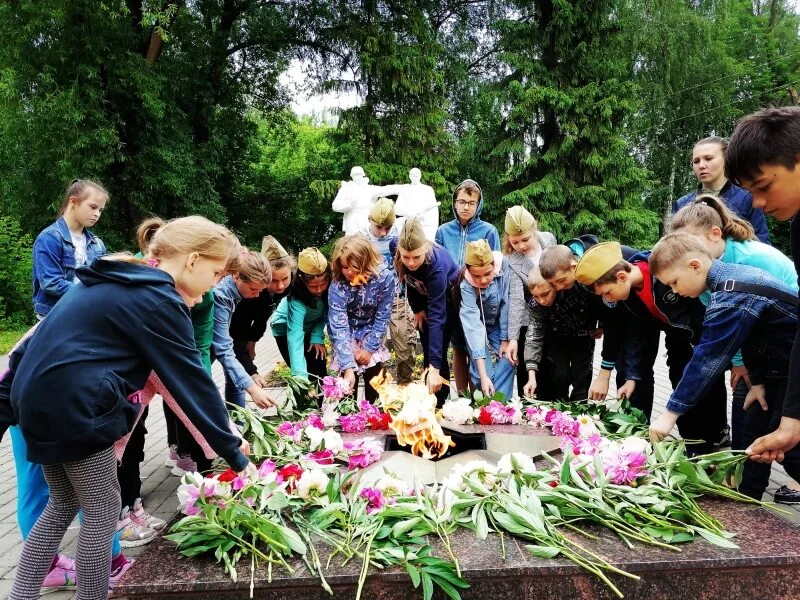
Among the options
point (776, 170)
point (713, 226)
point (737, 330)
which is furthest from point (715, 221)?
point (776, 170)

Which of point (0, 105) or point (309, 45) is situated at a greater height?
point (309, 45)

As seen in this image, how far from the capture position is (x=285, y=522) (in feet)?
6.68

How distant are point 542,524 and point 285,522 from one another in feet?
2.80

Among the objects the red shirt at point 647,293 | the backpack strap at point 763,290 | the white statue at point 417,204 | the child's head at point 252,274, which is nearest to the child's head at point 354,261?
the child's head at point 252,274

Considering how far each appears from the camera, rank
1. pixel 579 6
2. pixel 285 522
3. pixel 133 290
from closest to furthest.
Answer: pixel 133 290, pixel 285 522, pixel 579 6

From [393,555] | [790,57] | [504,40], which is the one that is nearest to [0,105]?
[504,40]

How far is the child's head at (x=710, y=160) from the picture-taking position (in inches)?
151

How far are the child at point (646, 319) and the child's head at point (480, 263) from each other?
2.59 feet

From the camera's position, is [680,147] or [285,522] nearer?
[285,522]

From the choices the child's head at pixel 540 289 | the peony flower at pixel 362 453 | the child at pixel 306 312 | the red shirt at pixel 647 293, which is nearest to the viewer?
the peony flower at pixel 362 453

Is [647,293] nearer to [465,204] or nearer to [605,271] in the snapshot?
[605,271]

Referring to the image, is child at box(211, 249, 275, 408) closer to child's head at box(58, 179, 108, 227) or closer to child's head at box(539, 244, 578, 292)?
child's head at box(58, 179, 108, 227)

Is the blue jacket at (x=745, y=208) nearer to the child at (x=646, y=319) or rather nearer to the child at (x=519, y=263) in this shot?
the child at (x=646, y=319)

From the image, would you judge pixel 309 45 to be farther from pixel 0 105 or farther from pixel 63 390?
pixel 63 390
